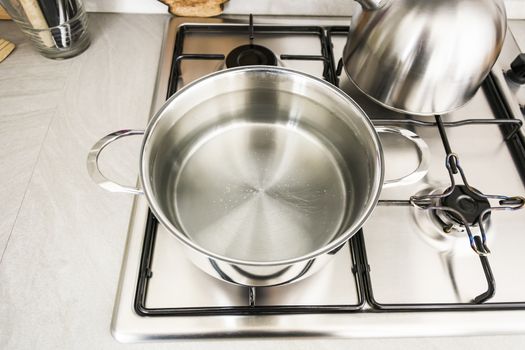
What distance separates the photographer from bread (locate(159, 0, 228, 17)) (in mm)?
750

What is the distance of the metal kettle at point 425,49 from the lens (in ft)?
1.61

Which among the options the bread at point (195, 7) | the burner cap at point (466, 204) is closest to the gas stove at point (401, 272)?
the burner cap at point (466, 204)

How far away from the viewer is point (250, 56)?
2.14 feet

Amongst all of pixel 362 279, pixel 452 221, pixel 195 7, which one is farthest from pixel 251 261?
pixel 195 7

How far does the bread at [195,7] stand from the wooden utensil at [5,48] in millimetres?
301

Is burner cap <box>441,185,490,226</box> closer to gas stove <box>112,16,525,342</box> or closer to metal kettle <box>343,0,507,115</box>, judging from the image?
gas stove <box>112,16,525,342</box>

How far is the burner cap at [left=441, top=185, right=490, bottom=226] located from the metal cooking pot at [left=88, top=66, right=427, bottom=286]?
8cm

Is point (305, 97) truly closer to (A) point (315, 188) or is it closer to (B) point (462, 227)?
(A) point (315, 188)

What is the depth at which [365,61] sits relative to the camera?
56 centimetres

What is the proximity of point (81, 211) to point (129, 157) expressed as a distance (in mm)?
109

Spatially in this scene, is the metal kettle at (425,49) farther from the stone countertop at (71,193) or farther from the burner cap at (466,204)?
the stone countertop at (71,193)

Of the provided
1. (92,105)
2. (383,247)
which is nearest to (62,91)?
(92,105)

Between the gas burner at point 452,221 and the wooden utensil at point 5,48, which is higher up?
the wooden utensil at point 5,48

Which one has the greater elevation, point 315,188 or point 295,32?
point 295,32
